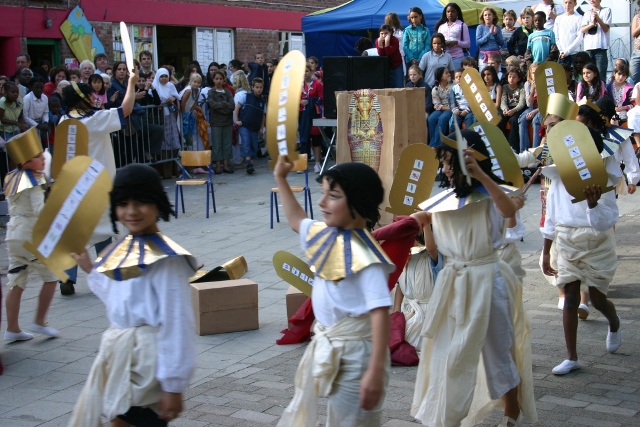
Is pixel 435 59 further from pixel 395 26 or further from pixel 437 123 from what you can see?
pixel 395 26

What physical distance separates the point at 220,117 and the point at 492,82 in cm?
501

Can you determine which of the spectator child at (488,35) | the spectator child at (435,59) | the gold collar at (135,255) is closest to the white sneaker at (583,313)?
the gold collar at (135,255)

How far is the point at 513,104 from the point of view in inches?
553

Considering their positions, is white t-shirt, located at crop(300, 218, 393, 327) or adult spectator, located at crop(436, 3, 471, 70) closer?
white t-shirt, located at crop(300, 218, 393, 327)

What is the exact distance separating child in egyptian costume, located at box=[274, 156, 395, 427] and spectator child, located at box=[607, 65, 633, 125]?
1085cm

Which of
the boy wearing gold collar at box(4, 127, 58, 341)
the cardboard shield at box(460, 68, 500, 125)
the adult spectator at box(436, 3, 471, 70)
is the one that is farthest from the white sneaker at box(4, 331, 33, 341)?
the adult spectator at box(436, 3, 471, 70)

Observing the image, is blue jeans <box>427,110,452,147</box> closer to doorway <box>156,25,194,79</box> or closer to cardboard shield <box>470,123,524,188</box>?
doorway <box>156,25,194,79</box>

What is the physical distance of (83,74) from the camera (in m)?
14.1

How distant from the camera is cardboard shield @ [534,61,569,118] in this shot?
5641 millimetres

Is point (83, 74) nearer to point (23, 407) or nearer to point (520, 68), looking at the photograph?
point (520, 68)

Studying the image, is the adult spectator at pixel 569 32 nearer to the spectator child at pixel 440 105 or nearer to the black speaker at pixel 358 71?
the spectator child at pixel 440 105

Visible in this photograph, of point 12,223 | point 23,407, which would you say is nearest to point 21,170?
point 12,223

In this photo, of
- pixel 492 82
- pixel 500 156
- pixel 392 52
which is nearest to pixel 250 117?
pixel 392 52

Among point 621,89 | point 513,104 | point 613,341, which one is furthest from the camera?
point 513,104
